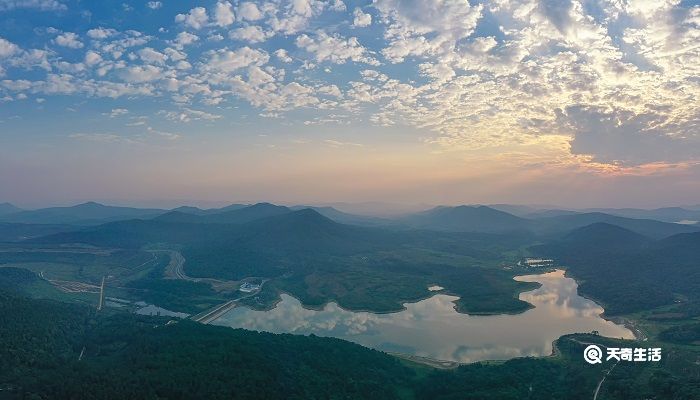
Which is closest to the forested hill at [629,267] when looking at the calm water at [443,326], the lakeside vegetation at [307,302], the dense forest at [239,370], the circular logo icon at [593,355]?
the lakeside vegetation at [307,302]

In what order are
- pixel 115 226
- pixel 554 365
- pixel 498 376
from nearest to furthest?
pixel 498 376, pixel 554 365, pixel 115 226

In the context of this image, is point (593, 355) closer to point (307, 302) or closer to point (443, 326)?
point (443, 326)

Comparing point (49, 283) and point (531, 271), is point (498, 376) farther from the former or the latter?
point (49, 283)

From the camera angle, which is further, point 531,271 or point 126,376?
point 531,271

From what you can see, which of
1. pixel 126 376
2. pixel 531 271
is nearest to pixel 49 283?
pixel 126 376

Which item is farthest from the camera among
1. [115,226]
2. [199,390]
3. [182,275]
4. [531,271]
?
[115,226]
